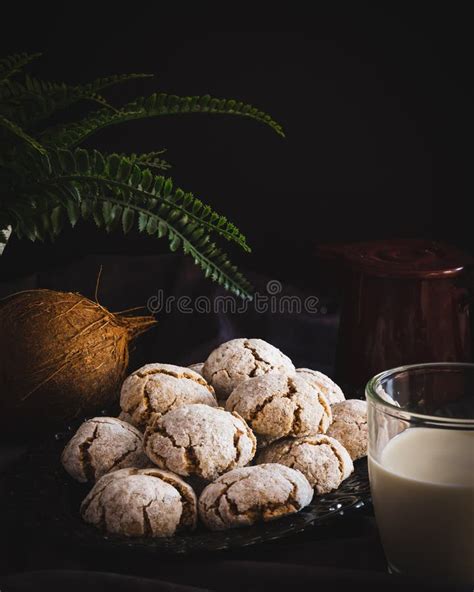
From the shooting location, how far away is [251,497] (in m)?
0.98

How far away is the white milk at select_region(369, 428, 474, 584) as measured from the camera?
0.88 m

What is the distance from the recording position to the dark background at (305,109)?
1727mm

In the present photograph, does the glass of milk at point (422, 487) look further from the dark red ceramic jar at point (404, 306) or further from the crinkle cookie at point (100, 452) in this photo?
the dark red ceramic jar at point (404, 306)

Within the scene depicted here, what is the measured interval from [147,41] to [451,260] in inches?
30.2

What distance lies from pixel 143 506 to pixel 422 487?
1.01 feet

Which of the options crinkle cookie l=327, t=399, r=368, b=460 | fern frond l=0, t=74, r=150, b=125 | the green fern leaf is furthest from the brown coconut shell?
crinkle cookie l=327, t=399, r=368, b=460

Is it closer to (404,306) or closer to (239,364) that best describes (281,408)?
(239,364)

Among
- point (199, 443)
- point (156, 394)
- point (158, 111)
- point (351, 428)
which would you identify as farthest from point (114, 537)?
point (158, 111)

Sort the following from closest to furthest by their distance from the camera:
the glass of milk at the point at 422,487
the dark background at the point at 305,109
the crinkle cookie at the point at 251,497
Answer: the glass of milk at the point at 422,487 < the crinkle cookie at the point at 251,497 < the dark background at the point at 305,109

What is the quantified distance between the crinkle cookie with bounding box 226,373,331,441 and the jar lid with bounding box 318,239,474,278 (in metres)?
0.38

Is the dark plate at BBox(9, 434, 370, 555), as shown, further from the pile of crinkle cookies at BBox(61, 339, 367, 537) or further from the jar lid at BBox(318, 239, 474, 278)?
the jar lid at BBox(318, 239, 474, 278)

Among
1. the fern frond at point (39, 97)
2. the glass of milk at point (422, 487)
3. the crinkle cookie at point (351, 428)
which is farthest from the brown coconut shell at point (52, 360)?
the glass of milk at point (422, 487)

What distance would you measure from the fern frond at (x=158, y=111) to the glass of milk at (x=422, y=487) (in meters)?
0.51

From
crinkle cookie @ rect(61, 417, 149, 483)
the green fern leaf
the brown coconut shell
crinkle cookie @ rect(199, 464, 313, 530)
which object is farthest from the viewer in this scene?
the brown coconut shell
